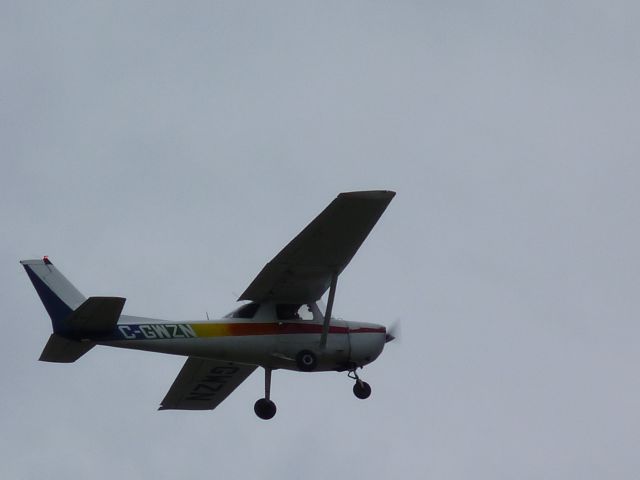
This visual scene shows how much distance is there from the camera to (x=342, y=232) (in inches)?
1040

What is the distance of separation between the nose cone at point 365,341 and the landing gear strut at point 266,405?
157cm

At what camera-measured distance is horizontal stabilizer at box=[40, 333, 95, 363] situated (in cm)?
2611

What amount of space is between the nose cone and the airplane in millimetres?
17

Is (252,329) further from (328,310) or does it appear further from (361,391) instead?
(361,391)

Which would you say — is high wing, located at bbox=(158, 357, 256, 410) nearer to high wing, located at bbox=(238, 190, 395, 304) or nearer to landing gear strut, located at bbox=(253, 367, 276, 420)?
landing gear strut, located at bbox=(253, 367, 276, 420)

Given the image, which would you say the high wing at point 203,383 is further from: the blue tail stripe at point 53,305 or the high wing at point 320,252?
the blue tail stripe at point 53,305

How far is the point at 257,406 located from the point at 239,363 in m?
0.89

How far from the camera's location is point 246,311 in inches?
1085

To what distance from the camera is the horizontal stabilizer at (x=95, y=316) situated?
25484mm

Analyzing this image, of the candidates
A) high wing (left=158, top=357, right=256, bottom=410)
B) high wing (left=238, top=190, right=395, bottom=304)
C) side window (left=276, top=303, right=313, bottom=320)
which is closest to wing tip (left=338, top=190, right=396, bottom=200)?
high wing (left=238, top=190, right=395, bottom=304)

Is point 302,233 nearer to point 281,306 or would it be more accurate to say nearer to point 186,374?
point 281,306

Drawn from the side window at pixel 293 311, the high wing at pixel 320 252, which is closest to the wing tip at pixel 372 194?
the high wing at pixel 320 252

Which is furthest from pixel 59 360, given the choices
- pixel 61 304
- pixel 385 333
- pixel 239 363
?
pixel 385 333

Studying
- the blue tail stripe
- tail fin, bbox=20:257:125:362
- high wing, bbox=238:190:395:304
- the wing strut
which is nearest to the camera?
tail fin, bbox=20:257:125:362
